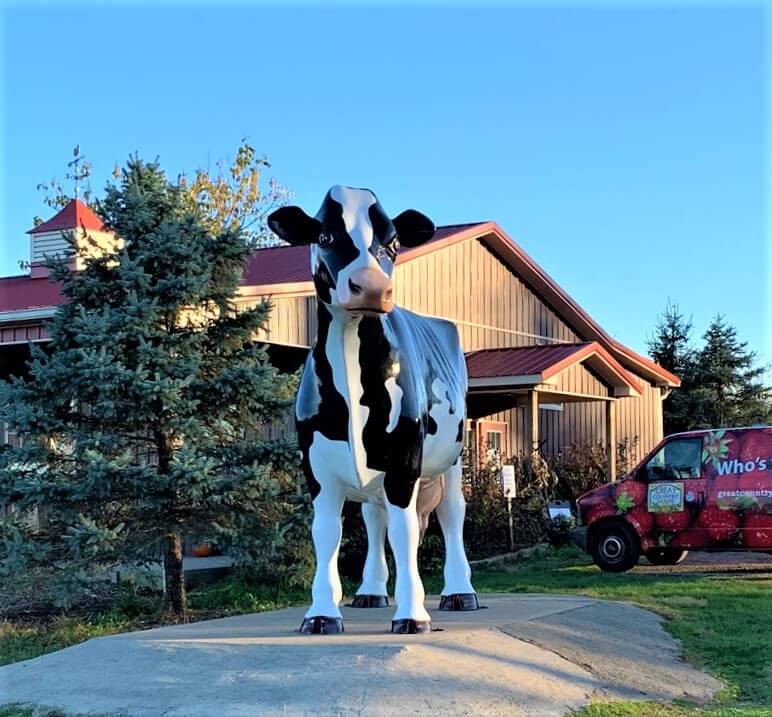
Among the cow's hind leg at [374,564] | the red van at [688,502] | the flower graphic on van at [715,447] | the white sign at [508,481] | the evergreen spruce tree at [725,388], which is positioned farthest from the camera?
the evergreen spruce tree at [725,388]

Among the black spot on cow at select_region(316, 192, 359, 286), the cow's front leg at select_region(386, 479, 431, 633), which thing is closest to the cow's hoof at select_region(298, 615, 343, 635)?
the cow's front leg at select_region(386, 479, 431, 633)

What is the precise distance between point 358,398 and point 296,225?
1.26 m

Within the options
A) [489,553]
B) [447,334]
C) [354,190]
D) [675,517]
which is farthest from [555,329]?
[354,190]

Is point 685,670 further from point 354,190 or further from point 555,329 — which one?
point 555,329

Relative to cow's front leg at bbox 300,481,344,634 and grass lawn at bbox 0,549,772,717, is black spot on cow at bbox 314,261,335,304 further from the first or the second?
grass lawn at bbox 0,549,772,717

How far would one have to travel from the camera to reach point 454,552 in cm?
898

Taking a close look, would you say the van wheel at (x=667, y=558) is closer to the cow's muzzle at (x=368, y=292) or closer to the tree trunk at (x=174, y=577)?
the tree trunk at (x=174, y=577)

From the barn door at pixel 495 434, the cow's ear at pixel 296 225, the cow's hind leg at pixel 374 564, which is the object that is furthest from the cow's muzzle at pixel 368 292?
the barn door at pixel 495 434

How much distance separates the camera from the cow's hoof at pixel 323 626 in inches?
300

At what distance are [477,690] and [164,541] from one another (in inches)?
208

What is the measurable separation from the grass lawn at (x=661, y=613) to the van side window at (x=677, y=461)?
1.42m

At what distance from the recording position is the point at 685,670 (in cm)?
794

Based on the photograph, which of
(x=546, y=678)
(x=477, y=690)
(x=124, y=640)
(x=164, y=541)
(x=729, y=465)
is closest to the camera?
(x=477, y=690)

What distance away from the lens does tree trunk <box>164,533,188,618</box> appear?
10859mm
